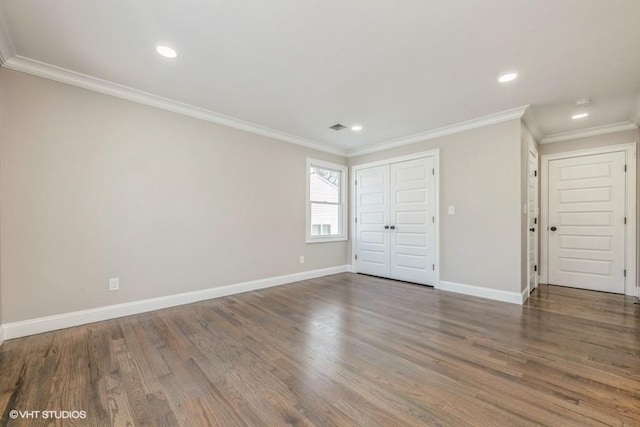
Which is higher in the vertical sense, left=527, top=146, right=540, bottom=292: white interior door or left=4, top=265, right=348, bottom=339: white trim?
left=527, top=146, right=540, bottom=292: white interior door

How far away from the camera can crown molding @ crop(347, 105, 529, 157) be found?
11.5ft

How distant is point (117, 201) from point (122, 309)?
118 cm

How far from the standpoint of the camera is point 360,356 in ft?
7.10

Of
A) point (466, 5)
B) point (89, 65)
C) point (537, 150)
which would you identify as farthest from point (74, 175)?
point (537, 150)

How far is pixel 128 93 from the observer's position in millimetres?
3002

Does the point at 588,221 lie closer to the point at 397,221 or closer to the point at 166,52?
the point at 397,221

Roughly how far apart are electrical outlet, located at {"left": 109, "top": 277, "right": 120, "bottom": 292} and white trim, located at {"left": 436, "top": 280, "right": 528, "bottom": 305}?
167 inches

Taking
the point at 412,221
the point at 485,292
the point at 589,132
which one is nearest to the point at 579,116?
the point at 589,132

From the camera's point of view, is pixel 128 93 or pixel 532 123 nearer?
pixel 128 93

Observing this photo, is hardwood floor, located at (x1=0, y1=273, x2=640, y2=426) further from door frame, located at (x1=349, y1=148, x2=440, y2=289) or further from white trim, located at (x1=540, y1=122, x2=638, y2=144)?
white trim, located at (x1=540, y1=122, x2=638, y2=144)

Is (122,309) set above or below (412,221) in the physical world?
below

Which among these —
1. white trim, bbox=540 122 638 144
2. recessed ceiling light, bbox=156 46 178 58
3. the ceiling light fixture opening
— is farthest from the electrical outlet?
white trim, bbox=540 122 638 144

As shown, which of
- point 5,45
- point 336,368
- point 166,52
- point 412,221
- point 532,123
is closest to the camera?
point 336,368

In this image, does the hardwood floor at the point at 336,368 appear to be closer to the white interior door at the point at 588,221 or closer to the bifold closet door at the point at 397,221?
the white interior door at the point at 588,221
